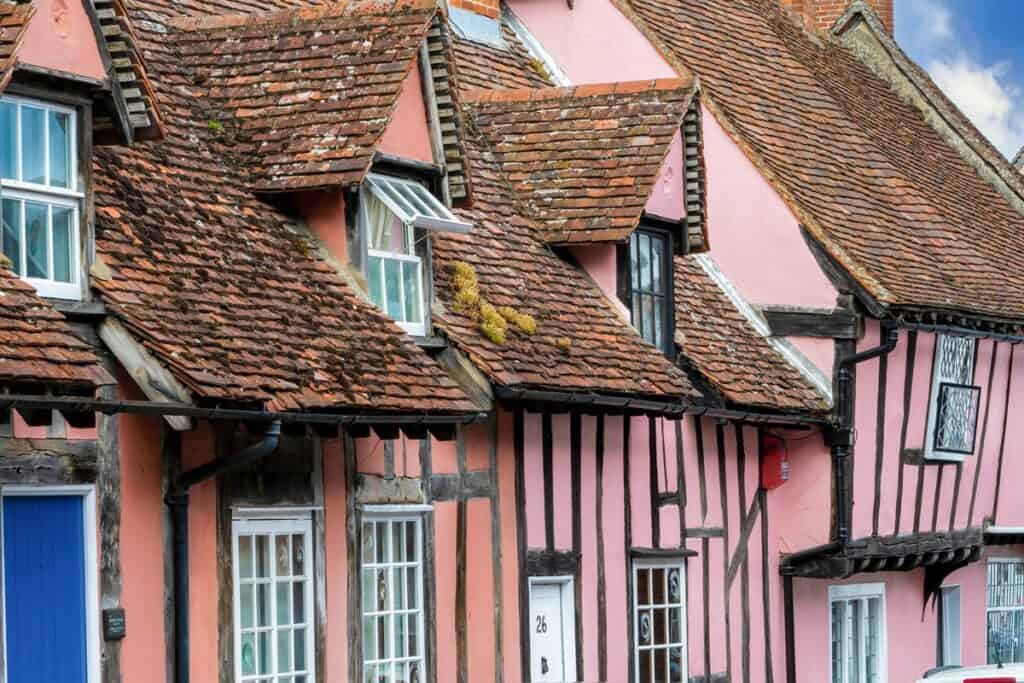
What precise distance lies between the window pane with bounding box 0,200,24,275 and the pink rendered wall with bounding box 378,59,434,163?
11.6ft

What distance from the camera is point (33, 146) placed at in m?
12.5

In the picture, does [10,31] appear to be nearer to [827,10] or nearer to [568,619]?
[568,619]

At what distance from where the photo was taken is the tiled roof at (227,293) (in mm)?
12680

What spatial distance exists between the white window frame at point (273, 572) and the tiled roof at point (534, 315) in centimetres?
204

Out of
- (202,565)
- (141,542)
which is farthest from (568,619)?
(141,542)

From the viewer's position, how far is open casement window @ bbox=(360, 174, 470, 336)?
50.6ft

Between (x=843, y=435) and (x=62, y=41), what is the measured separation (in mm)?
10423

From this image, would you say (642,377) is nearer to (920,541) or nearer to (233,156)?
(233,156)

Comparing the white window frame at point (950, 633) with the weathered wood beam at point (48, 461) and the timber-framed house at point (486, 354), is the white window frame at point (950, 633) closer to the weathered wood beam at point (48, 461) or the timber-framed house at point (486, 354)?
the timber-framed house at point (486, 354)

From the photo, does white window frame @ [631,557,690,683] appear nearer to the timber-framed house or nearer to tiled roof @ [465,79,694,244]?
the timber-framed house

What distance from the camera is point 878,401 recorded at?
21750 millimetres

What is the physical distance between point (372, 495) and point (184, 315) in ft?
7.77

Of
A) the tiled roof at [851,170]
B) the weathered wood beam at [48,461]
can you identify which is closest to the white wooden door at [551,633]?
the tiled roof at [851,170]

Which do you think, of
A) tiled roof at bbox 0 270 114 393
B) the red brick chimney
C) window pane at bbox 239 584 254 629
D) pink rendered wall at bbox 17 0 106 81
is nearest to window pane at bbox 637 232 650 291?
window pane at bbox 239 584 254 629
